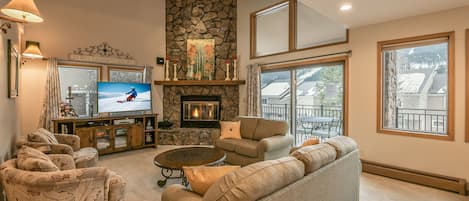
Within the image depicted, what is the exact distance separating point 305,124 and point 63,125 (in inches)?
195

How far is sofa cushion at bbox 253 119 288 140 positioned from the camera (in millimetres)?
4320

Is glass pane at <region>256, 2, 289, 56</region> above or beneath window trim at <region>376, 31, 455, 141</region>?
above

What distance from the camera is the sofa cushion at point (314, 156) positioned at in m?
1.86

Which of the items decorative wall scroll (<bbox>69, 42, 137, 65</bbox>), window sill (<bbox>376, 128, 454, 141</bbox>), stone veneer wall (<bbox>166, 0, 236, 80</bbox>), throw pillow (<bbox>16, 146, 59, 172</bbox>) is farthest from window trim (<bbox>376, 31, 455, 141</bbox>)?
decorative wall scroll (<bbox>69, 42, 137, 65</bbox>)

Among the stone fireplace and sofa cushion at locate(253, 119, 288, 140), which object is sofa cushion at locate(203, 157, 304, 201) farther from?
the stone fireplace

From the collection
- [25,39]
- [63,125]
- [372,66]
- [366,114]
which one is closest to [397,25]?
[372,66]

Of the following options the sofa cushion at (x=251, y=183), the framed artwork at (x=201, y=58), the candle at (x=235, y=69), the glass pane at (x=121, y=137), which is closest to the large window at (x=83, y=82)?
the glass pane at (x=121, y=137)

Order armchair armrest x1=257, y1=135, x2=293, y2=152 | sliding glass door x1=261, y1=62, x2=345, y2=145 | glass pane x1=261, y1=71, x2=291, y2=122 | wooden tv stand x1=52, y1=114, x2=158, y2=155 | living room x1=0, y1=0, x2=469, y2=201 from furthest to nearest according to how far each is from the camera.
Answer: glass pane x1=261, y1=71, x2=291, y2=122 → wooden tv stand x1=52, y1=114, x2=158, y2=155 → sliding glass door x1=261, y1=62, x2=345, y2=145 → armchair armrest x1=257, y1=135, x2=293, y2=152 → living room x1=0, y1=0, x2=469, y2=201

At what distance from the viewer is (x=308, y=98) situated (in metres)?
5.09

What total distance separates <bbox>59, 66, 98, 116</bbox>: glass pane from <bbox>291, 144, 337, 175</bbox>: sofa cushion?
5104 mm

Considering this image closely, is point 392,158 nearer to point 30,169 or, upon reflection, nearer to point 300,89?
point 300,89

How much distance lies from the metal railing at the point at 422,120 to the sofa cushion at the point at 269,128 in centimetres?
181

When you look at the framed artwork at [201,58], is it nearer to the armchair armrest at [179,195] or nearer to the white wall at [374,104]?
the white wall at [374,104]

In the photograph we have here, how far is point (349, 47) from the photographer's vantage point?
4227 mm
